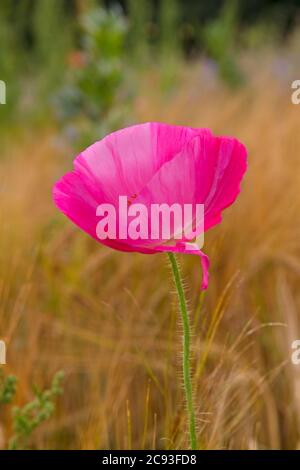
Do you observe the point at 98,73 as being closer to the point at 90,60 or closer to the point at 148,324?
the point at 90,60

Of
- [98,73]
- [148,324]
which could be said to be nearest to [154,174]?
[148,324]

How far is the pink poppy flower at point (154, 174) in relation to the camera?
0.43m

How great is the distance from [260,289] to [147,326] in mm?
188

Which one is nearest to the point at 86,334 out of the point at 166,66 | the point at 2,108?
the point at 2,108

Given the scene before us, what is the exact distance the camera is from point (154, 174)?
0.44 meters

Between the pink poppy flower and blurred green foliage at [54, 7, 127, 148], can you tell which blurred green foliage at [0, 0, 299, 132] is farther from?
the pink poppy flower

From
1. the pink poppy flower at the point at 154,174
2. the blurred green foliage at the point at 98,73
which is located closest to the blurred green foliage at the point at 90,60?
the blurred green foliage at the point at 98,73

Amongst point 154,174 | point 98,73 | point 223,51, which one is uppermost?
point 223,51

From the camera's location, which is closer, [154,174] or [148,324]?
[154,174]

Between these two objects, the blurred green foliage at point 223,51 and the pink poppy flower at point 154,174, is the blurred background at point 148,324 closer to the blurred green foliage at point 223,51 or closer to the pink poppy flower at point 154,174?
the pink poppy flower at point 154,174

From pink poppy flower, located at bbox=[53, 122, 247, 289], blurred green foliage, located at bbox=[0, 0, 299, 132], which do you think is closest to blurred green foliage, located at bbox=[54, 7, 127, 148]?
blurred green foliage, located at bbox=[0, 0, 299, 132]

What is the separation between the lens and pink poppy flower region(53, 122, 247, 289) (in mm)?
433

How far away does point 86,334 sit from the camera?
1.16m
